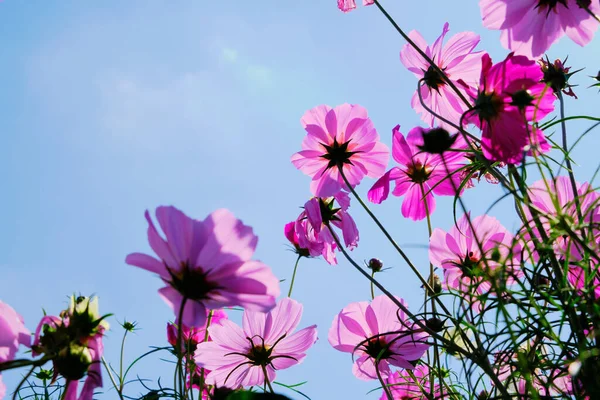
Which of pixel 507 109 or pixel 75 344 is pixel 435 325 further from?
pixel 75 344

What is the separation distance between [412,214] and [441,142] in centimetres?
46

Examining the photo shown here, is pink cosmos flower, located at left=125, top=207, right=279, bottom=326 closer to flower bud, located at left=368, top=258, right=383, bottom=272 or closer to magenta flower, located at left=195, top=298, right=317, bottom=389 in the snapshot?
magenta flower, located at left=195, top=298, right=317, bottom=389

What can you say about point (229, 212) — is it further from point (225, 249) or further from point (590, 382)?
point (590, 382)

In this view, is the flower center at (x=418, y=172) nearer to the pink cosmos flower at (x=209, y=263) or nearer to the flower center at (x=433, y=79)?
the flower center at (x=433, y=79)

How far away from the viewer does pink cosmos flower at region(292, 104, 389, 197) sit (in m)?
0.92

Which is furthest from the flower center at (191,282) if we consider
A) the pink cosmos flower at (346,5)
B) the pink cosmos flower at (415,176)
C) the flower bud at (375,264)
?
the flower bud at (375,264)

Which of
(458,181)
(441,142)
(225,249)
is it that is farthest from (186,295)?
(458,181)

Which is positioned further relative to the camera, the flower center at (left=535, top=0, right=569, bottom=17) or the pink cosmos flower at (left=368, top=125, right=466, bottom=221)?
the pink cosmos flower at (left=368, top=125, right=466, bottom=221)

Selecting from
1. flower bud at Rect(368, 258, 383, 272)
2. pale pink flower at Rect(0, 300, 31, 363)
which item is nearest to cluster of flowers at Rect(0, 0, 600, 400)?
pale pink flower at Rect(0, 300, 31, 363)

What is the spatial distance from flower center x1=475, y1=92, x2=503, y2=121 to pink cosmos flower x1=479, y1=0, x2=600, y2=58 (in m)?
0.14

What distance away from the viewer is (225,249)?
438mm

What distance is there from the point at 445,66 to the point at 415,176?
0.59ft

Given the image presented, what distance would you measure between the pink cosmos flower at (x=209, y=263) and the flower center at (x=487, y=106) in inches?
10.5

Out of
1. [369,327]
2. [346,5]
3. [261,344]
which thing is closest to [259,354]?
[261,344]
